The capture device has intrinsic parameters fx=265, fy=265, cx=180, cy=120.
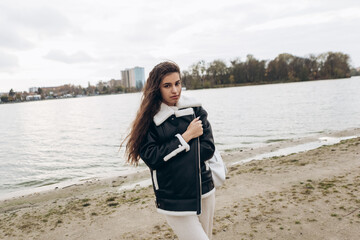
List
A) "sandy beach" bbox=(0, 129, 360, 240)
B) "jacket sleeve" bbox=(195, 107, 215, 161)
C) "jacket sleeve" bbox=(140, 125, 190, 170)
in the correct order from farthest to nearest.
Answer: "sandy beach" bbox=(0, 129, 360, 240) < "jacket sleeve" bbox=(195, 107, 215, 161) < "jacket sleeve" bbox=(140, 125, 190, 170)

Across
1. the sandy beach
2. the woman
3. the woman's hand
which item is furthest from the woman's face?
the sandy beach

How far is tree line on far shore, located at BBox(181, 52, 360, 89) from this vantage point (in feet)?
374

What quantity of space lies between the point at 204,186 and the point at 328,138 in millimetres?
15570

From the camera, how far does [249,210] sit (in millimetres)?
5156

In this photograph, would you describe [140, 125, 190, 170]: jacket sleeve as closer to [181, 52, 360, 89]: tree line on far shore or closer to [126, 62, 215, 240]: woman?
[126, 62, 215, 240]: woman

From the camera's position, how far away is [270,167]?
28.6 ft

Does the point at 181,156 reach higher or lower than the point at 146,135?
lower

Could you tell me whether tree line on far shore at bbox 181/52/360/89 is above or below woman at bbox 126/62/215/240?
above

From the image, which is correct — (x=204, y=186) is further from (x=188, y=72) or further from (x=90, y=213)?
(x=188, y=72)

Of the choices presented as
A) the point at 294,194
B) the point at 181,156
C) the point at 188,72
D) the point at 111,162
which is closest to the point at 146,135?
the point at 181,156

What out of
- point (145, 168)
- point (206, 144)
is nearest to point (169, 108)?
point (206, 144)

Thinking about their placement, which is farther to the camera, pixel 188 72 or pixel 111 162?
pixel 188 72

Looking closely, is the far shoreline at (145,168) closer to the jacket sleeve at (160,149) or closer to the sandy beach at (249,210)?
the sandy beach at (249,210)

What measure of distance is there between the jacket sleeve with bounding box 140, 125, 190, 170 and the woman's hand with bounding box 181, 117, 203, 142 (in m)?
0.05
